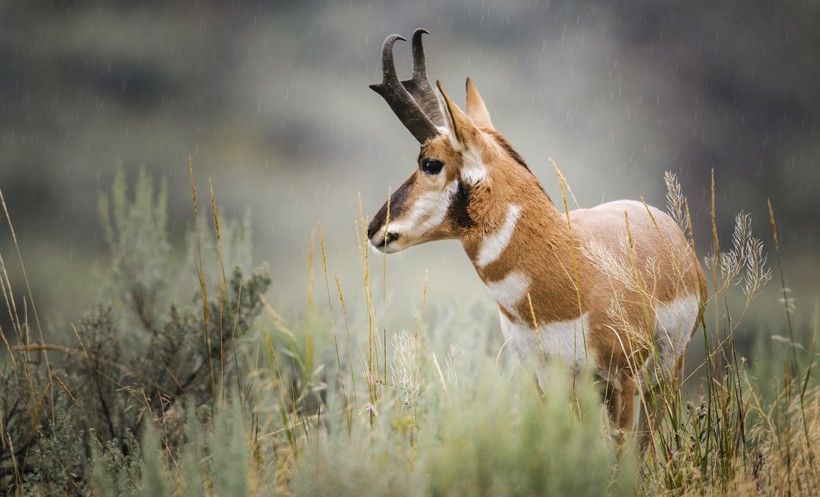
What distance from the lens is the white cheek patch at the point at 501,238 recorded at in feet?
6.55

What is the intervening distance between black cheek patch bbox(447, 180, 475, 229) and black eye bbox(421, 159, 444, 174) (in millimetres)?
82

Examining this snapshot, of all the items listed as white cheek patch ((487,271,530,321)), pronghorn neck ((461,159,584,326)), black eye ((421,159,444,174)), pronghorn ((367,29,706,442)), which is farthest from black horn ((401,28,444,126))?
white cheek patch ((487,271,530,321))

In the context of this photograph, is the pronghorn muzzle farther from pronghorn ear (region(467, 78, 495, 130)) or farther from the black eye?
pronghorn ear (region(467, 78, 495, 130))

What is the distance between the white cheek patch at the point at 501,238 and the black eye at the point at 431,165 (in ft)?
0.82

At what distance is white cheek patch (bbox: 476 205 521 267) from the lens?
2.00 m

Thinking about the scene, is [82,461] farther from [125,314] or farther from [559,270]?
[559,270]

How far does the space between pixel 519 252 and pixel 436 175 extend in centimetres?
34

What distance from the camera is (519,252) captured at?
1993 millimetres

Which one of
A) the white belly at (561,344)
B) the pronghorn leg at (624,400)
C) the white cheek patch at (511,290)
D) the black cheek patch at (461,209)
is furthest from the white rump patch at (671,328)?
the black cheek patch at (461,209)

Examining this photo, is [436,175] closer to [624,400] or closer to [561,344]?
[561,344]

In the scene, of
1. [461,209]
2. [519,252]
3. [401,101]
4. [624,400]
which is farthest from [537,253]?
[401,101]

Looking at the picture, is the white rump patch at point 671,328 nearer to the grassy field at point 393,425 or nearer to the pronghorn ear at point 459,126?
the grassy field at point 393,425

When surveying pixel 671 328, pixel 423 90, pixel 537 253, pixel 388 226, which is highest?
pixel 423 90

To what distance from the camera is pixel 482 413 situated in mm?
1387
